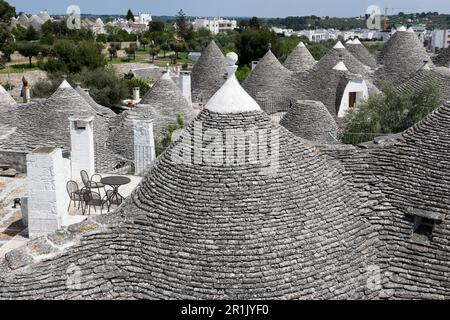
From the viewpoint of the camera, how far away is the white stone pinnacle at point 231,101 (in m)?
7.49

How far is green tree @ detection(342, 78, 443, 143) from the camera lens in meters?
15.1

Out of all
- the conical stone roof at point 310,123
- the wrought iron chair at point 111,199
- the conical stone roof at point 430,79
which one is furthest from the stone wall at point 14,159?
the conical stone roof at point 430,79

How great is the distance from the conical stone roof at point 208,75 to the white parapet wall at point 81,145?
611 inches

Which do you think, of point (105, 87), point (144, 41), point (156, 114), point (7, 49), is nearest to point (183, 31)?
point (144, 41)

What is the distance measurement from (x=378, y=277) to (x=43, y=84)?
2705 centimetres

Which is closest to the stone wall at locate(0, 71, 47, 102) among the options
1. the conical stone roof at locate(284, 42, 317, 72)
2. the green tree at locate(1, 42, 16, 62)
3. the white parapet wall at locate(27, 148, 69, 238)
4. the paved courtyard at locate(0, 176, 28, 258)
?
the green tree at locate(1, 42, 16, 62)

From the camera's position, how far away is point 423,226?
7.57 m

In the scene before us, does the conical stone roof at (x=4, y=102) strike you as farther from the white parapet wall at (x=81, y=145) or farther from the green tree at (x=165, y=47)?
the green tree at (x=165, y=47)

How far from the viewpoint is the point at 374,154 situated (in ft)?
28.1

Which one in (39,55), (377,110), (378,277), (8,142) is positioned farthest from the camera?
(39,55)

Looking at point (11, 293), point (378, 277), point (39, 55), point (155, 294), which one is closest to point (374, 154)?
point (378, 277)

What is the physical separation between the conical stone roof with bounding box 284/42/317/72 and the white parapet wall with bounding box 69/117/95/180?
57.7 ft

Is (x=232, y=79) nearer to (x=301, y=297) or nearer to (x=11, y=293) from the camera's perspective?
(x=301, y=297)

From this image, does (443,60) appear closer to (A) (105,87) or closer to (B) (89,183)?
(A) (105,87)
